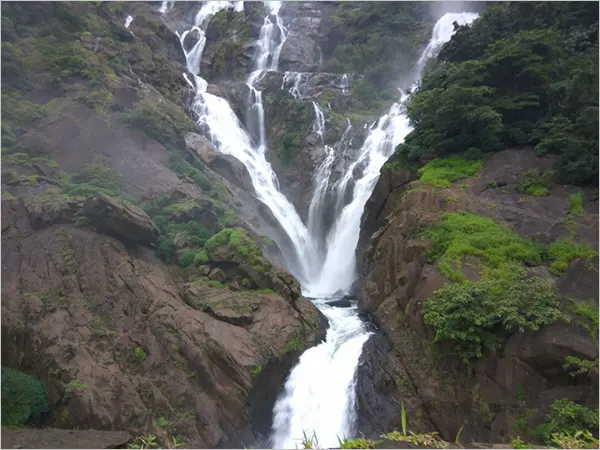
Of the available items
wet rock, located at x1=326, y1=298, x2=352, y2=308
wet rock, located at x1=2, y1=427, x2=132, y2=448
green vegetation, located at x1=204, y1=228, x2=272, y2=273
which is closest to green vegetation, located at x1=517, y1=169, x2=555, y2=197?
wet rock, located at x1=326, y1=298, x2=352, y2=308

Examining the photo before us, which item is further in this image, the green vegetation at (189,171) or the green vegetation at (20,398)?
the green vegetation at (189,171)

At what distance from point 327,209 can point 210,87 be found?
1865 centimetres

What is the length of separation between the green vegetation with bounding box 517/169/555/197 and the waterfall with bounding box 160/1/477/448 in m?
7.66

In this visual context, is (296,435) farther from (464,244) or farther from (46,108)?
(46,108)

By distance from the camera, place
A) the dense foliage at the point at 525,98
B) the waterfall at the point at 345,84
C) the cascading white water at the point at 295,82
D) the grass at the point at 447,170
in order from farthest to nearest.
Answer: the waterfall at the point at 345,84 < the cascading white water at the point at 295,82 < the grass at the point at 447,170 < the dense foliage at the point at 525,98

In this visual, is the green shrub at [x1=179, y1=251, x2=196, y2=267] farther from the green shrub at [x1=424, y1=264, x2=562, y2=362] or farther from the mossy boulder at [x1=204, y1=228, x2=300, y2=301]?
the green shrub at [x1=424, y1=264, x2=562, y2=362]

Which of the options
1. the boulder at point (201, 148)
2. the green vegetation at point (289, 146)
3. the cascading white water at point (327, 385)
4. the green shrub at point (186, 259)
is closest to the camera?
the cascading white water at point (327, 385)

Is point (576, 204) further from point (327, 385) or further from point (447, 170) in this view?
point (327, 385)

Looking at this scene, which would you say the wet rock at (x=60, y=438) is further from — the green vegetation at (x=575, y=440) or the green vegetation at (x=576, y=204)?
the green vegetation at (x=576, y=204)

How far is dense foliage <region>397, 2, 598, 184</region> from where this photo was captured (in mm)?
14688

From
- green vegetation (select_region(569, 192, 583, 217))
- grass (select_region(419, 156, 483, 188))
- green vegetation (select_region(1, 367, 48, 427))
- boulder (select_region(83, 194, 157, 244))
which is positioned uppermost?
grass (select_region(419, 156, 483, 188))

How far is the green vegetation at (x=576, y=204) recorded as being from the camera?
44.8ft

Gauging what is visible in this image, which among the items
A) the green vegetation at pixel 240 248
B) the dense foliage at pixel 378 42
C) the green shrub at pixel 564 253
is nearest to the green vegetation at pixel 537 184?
the green shrub at pixel 564 253

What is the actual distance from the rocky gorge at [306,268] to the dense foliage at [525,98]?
0.34 ft
